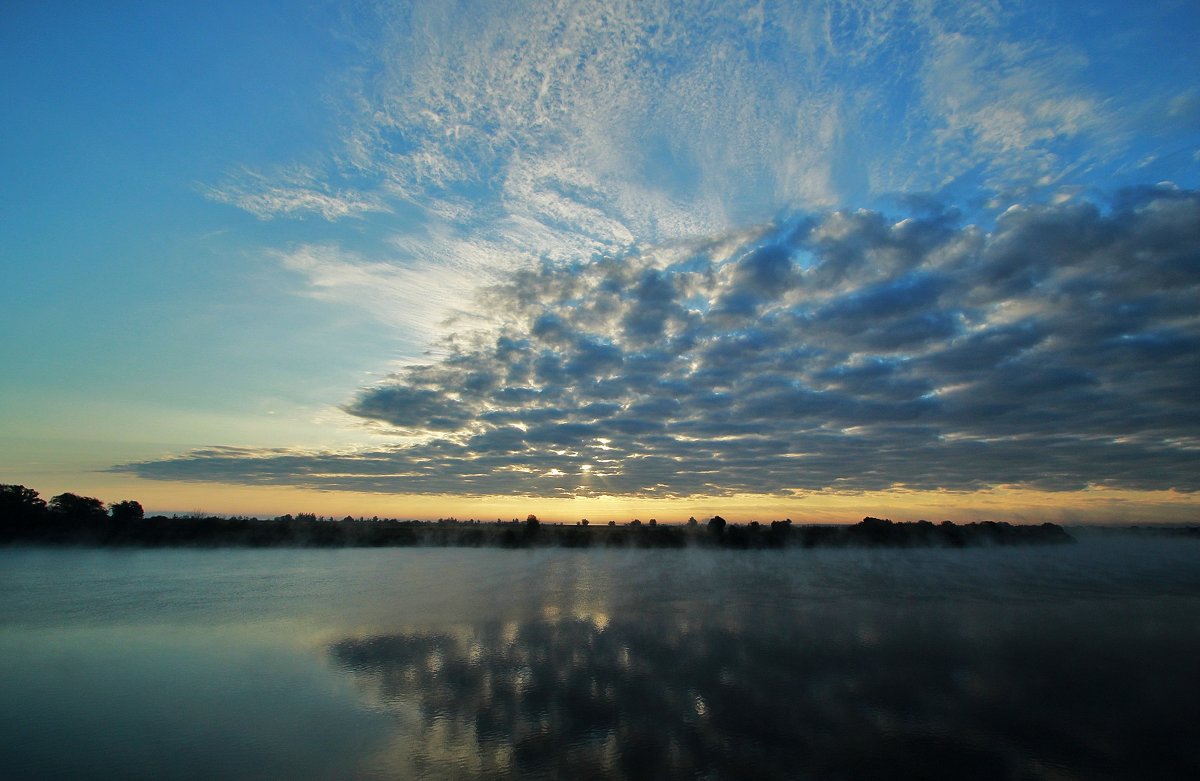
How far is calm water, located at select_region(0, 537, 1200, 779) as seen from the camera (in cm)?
1259

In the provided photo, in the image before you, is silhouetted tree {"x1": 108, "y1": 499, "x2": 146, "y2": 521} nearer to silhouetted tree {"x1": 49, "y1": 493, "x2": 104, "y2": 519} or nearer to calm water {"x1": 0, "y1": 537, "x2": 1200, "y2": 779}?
silhouetted tree {"x1": 49, "y1": 493, "x2": 104, "y2": 519}

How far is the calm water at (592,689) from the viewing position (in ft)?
41.3

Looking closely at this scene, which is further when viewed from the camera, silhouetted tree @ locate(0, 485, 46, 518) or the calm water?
silhouetted tree @ locate(0, 485, 46, 518)

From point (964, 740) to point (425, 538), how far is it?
500ft

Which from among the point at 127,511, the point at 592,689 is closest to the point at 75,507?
the point at 127,511

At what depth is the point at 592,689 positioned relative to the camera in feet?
56.6

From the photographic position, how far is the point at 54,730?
47.5 feet

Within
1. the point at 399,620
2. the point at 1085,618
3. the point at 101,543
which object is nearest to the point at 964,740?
the point at 399,620

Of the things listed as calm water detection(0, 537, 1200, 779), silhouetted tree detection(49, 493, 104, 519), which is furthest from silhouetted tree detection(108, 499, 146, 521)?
calm water detection(0, 537, 1200, 779)

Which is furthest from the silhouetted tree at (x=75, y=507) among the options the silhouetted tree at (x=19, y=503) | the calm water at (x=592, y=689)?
the calm water at (x=592, y=689)

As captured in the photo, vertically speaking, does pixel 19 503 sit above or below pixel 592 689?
above

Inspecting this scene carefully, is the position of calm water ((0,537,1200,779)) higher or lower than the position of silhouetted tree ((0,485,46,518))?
lower

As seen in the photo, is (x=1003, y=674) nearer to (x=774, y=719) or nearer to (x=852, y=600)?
(x=774, y=719)

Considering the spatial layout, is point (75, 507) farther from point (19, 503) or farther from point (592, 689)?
point (592, 689)
